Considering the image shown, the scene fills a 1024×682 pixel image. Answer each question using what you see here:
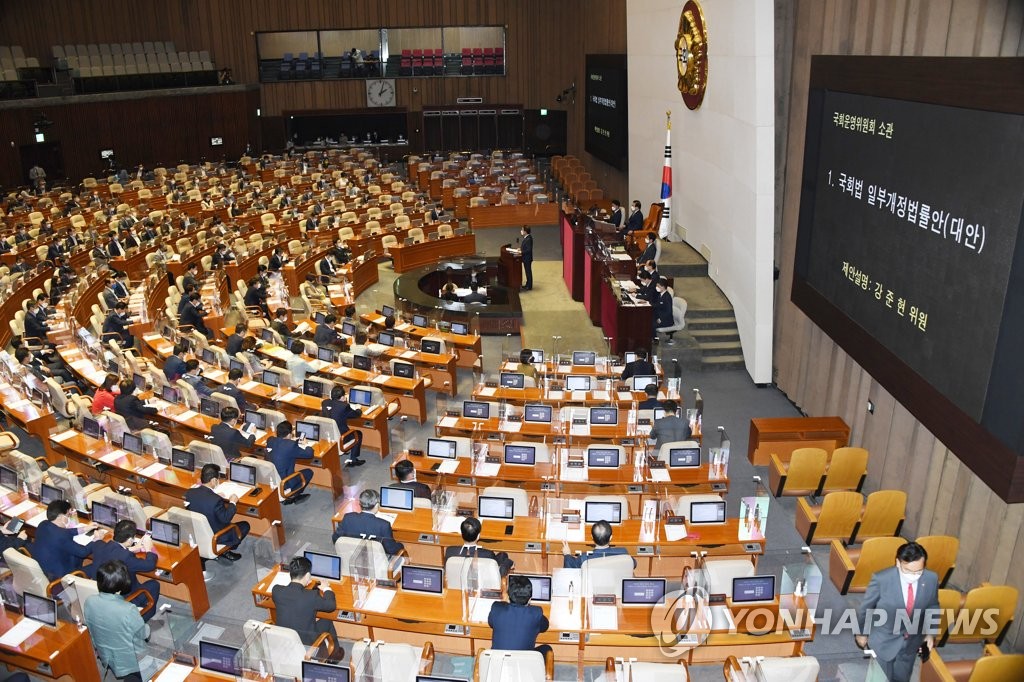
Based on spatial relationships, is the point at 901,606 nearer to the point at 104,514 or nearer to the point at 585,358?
the point at 104,514

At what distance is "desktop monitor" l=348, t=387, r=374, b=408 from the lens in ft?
41.0

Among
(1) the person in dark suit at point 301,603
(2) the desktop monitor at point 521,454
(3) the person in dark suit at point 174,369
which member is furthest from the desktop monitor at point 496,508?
(3) the person in dark suit at point 174,369

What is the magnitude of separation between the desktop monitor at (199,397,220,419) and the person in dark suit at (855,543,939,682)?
29.2 feet

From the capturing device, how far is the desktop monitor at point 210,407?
39.8 ft

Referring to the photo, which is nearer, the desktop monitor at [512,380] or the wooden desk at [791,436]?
the wooden desk at [791,436]

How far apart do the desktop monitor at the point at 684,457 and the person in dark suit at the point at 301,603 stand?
459 centimetres

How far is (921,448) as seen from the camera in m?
9.73

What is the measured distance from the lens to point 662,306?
1549 cm

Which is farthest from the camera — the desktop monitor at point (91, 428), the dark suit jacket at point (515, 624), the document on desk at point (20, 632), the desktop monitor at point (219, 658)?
the desktop monitor at point (91, 428)

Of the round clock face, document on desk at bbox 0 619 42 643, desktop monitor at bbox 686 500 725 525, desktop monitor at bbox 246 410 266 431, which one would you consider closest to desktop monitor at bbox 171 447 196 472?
desktop monitor at bbox 246 410 266 431

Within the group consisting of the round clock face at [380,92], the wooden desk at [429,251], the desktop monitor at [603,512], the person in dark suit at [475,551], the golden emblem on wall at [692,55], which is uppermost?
the golden emblem on wall at [692,55]

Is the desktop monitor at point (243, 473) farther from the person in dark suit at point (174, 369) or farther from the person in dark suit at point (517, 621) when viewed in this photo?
the person in dark suit at point (517, 621)

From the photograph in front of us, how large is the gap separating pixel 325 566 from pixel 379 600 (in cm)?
66

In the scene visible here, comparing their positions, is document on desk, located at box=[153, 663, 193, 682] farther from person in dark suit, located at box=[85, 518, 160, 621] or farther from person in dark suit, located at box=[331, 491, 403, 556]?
person in dark suit, located at box=[331, 491, 403, 556]
